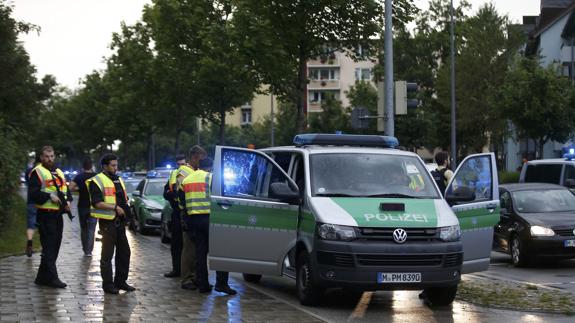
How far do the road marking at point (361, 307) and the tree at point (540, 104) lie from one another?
99.3 ft

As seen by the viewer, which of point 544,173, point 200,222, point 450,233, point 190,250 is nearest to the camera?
point 450,233

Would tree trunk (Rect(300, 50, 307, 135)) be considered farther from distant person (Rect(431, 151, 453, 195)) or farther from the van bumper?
the van bumper

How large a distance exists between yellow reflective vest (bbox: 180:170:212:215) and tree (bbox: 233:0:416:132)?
11.9 m

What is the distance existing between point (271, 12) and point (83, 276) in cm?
1220

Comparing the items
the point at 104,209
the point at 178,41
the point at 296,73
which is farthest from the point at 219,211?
the point at 178,41

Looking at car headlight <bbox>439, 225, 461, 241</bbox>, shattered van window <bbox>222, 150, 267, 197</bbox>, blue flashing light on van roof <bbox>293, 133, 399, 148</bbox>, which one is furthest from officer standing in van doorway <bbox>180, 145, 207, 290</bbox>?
car headlight <bbox>439, 225, 461, 241</bbox>

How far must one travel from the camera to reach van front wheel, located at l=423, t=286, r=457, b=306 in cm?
1127

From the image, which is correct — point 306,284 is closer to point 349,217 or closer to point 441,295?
point 349,217

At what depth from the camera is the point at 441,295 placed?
37.4 feet

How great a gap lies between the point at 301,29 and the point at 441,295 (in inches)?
551

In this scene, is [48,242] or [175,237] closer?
[48,242]

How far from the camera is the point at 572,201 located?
17.7 m

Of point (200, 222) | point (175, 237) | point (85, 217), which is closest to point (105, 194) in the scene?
point (200, 222)

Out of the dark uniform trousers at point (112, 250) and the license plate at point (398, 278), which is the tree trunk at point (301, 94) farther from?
the license plate at point (398, 278)
